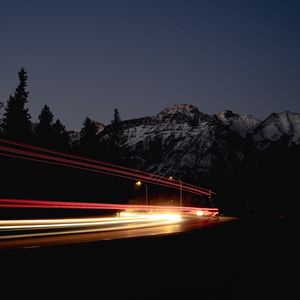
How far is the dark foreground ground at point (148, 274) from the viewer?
8.91 metres

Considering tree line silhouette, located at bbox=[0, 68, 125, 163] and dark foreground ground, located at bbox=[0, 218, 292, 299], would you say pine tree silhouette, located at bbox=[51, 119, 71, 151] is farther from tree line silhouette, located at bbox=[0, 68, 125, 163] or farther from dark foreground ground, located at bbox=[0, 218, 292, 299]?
dark foreground ground, located at bbox=[0, 218, 292, 299]

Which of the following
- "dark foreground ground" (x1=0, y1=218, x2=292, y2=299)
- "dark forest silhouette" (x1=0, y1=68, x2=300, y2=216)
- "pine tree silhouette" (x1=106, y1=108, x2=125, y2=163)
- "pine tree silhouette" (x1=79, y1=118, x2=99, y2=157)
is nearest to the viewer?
"dark foreground ground" (x1=0, y1=218, x2=292, y2=299)

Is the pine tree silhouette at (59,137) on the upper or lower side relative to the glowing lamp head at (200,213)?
upper

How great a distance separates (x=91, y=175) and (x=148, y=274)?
82.0 m

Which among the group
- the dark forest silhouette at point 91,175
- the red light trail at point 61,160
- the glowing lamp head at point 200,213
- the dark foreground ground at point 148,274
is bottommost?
the dark foreground ground at point 148,274

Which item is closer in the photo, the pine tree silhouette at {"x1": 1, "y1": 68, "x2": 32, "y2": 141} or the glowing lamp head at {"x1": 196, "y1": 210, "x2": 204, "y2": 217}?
the glowing lamp head at {"x1": 196, "y1": 210, "x2": 204, "y2": 217}

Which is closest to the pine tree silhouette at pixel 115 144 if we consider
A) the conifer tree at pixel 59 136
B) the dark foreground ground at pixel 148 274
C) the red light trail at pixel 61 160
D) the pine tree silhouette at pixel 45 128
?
the conifer tree at pixel 59 136

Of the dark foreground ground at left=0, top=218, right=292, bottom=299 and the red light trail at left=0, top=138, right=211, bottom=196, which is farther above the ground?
the red light trail at left=0, top=138, right=211, bottom=196

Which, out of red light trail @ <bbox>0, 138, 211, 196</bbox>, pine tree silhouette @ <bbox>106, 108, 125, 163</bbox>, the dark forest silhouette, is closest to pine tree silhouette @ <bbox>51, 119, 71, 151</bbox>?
the dark forest silhouette

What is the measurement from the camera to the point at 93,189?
9162 cm

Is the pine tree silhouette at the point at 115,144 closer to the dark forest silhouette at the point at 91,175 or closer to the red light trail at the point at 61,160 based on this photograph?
the dark forest silhouette at the point at 91,175

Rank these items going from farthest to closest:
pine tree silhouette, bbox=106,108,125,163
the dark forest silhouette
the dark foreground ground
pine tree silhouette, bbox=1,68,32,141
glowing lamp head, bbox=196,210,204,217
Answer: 1. pine tree silhouette, bbox=106,108,125,163
2. pine tree silhouette, bbox=1,68,32,141
3. the dark forest silhouette
4. glowing lamp head, bbox=196,210,204,217
5. the dark foreground ground

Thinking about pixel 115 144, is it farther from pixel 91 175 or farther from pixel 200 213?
pixel 200 213

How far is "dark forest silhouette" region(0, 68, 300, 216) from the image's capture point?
217ft
